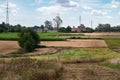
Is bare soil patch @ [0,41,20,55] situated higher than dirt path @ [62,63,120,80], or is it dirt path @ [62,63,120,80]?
dirt path @ [62,63,120,80]

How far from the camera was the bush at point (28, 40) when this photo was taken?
59.3 m

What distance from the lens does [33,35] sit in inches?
2515

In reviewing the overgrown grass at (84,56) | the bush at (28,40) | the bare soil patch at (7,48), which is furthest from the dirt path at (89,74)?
the bush at (28,40)

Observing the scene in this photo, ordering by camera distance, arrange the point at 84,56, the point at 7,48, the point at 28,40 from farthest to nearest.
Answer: the point at 7,48 → the point at 28,40 → the point at 84,56

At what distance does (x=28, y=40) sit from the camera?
60844mm

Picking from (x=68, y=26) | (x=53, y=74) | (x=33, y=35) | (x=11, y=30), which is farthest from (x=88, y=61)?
(x=68, y=26)

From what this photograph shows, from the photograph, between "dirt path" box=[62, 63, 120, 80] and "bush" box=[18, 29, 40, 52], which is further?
"bush" box=[18, 29, 40, 52]

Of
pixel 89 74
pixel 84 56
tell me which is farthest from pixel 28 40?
pixel 89 74

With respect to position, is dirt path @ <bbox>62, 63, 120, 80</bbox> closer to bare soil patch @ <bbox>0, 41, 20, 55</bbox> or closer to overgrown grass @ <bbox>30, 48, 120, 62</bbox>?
overgrown grass @ <bbox>30, 48, 120, 62</bbox>

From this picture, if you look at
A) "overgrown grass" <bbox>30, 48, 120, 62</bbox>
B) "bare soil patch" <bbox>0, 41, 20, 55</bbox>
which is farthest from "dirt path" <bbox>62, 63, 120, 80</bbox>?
"bare soil patch" <bbox>0, 41, 20, 55</bbox>

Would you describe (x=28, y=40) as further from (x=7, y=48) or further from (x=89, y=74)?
(x=89, y=74)

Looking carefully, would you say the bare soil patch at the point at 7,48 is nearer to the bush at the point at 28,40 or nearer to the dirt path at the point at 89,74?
the bush at the point at 28,40

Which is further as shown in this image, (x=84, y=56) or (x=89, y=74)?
(x=84, y=56)

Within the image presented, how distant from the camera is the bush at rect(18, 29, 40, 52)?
59.3 m
